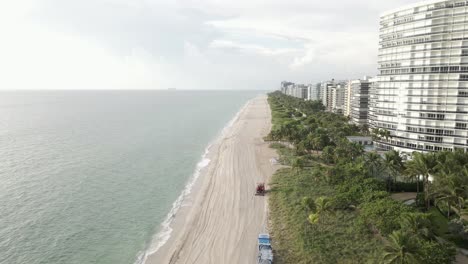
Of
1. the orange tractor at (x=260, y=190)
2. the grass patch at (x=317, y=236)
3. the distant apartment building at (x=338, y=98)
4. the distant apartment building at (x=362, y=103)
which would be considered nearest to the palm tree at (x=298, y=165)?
the orange tractor at (x=260, y=190)

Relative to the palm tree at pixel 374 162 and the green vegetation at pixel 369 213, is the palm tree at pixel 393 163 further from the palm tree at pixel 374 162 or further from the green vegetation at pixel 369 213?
the palm tree at pixel 374 162

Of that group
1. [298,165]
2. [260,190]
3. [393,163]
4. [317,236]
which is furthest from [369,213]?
[298,165]

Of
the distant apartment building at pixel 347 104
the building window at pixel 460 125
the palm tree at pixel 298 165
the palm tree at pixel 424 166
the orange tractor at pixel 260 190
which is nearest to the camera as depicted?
the palm tree at pixel 424 166

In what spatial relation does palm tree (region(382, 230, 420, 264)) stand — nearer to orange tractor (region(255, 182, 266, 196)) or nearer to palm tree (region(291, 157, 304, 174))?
orange tractor (region(255, 182, 266, 196))

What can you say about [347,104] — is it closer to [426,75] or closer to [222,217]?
[426,75]

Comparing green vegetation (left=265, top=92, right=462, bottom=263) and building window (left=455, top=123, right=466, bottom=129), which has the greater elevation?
building window (left=455, top=123, right=466, bottom=129)

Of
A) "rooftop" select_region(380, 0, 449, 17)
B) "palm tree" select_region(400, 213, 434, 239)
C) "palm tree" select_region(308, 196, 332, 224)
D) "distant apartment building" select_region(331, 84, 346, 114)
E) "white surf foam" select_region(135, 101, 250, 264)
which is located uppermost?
"rooftop" select_region(380, 0, 449, 17)

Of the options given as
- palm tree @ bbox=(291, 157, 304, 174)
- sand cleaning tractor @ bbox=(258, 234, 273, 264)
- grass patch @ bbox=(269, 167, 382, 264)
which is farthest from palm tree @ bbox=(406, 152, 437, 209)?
sand cleaning tractor @ bbox=(258, 234, 273, 264)
